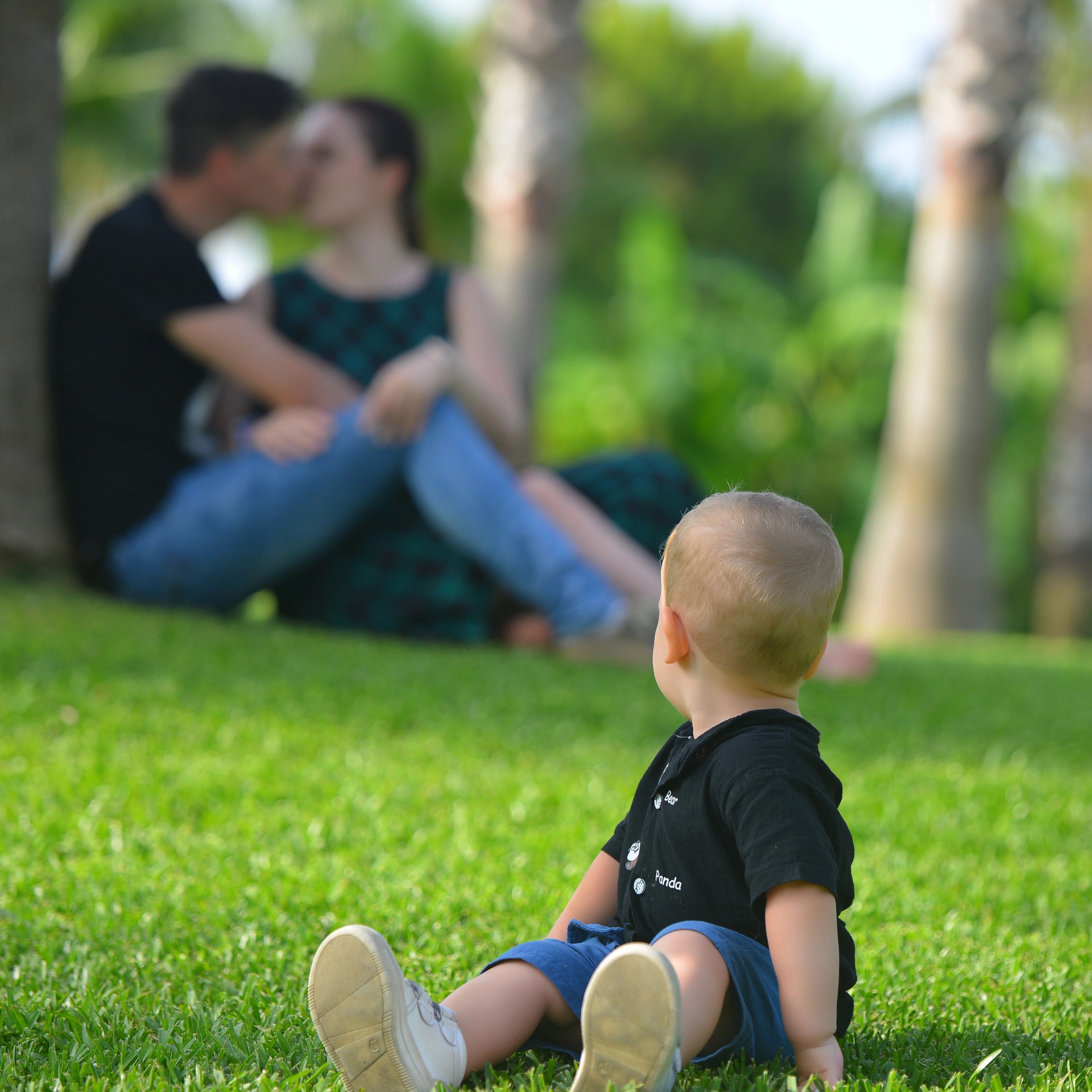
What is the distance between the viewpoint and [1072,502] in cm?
1041

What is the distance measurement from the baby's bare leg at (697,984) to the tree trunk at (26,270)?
12.6ft

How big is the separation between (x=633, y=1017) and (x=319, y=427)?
11.1 feet

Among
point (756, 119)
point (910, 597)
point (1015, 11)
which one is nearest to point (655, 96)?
point (756, 119)

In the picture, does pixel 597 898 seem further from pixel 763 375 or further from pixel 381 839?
pixel 763 375

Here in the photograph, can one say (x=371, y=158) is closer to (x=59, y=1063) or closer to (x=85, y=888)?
(x=85, y=888)

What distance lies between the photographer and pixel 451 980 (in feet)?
6.07

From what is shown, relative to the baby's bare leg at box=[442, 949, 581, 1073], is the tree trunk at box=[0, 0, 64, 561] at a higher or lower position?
higher

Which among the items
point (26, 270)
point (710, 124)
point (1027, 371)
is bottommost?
point (26, 270)

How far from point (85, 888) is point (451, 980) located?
75 cm

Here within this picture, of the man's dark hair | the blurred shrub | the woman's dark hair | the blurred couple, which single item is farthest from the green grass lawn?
the blurred shrub

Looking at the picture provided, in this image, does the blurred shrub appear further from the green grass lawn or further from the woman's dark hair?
the green grass lawn

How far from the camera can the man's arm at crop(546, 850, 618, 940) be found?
5.77 ft

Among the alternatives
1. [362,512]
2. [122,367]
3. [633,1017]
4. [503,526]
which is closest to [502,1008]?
[633,1017]

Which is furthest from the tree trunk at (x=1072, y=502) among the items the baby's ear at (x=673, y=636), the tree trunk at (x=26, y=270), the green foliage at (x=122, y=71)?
the green foliage at (x=122, y=71)
